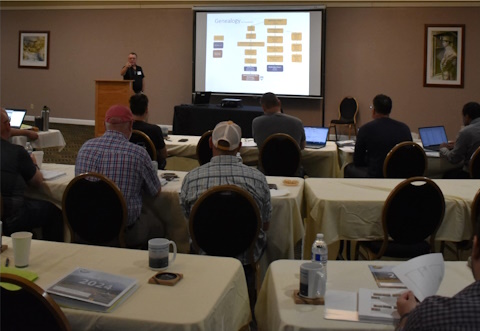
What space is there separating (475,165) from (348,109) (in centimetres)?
634

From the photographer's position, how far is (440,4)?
10.9m

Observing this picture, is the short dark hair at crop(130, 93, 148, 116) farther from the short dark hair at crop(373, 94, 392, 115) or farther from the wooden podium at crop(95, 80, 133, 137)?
the wooden podium at crop(95, 80, 133, 137)

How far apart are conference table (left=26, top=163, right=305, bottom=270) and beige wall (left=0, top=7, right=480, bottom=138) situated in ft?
25.4

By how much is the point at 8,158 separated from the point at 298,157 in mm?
2677

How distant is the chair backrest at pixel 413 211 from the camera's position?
11.2 ft

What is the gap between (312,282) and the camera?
80.7 inches

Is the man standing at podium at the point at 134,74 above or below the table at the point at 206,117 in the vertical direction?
above

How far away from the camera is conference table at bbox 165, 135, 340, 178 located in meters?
6.07

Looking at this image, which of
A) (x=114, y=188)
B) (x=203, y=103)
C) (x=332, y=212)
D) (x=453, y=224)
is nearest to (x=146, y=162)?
(x=114, y=188)

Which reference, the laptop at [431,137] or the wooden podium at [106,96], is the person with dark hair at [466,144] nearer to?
the laptop at [431,137]

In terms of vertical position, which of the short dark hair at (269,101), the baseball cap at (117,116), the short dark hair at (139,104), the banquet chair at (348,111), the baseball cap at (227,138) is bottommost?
the baseball cap at (227,138)

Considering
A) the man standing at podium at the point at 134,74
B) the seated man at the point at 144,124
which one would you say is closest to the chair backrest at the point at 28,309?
the seated man at the point at 144,124

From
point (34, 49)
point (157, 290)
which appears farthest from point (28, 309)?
point (34, 49)

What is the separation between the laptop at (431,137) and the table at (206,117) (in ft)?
11.7
